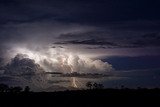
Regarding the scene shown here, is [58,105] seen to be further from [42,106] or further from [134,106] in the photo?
[134,106]

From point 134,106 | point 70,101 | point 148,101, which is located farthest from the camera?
point 70,101

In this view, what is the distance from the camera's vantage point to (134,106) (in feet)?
554

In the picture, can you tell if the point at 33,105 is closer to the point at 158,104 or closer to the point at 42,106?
the point at 42,106

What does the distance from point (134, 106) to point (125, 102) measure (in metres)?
15.9

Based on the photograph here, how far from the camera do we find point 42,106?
176m

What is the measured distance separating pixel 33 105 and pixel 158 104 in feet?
187

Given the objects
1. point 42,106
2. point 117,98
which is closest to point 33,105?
point 42,106

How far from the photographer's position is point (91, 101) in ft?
633

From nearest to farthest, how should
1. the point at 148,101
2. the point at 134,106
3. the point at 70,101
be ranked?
1. the point at 134,106
2. the point at 148,101
3. the point at 70,101

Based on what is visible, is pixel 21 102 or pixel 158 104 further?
pixel 21 102

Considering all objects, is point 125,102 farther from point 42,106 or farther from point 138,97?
point 42,106

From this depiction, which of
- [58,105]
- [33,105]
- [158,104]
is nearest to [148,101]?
[158,104]

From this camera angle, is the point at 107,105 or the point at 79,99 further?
the point at 79,99

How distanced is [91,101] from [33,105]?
→ 2816cm
